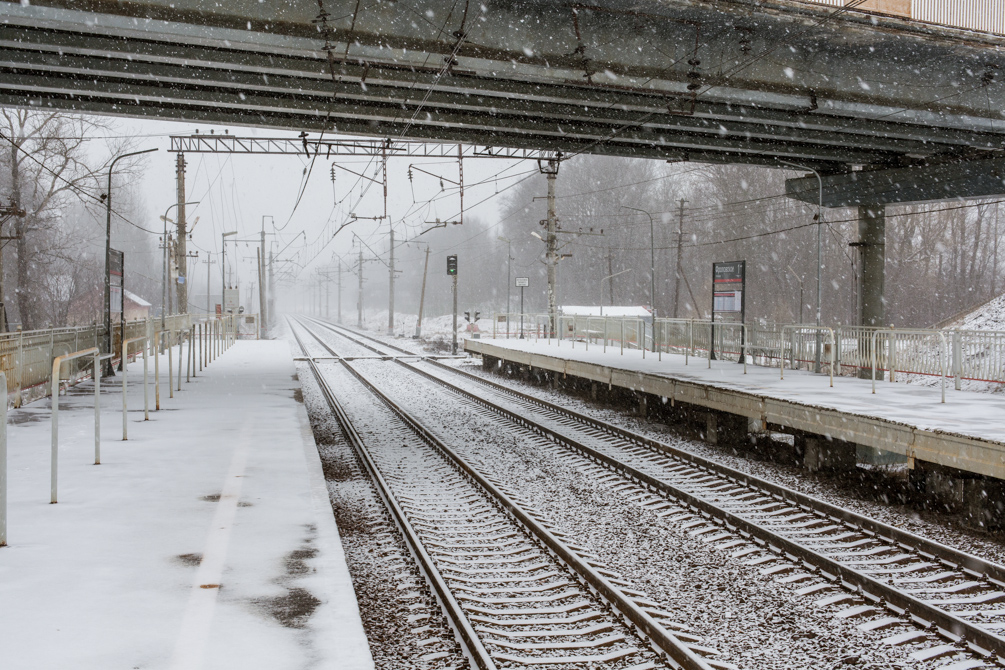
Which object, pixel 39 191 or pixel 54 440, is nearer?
pixel 54 440

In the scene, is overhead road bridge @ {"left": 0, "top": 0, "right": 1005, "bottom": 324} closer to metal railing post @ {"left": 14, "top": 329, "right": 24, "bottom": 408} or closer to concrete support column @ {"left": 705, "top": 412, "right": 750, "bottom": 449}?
metal railing post @ {"left": 14, "top": 329, "right": 24, "bottom": 408}

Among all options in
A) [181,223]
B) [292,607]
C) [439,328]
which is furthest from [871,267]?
[439,328]

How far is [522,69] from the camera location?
1361 cm

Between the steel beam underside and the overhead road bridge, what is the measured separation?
33mm

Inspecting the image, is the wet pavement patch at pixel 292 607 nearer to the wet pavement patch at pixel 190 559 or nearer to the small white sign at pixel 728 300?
the wet pavement patch at pixel 190 559

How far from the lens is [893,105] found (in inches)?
646

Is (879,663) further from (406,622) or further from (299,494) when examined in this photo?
(299,494)

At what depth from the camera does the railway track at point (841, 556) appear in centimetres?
587

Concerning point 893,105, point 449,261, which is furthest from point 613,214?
point 893,105

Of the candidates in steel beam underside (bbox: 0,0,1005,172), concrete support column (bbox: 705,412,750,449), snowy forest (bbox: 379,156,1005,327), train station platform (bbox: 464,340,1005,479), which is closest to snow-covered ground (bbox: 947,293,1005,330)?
snowy forest (bbox: 379,156,1005,327)

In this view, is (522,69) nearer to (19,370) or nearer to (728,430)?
(728,430)

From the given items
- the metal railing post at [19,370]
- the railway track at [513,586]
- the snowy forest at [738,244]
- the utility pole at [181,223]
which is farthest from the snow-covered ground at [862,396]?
the utility pole at [181,223]

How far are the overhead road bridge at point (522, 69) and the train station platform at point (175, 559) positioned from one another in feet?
20.0

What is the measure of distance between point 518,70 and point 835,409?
744 centimetres
